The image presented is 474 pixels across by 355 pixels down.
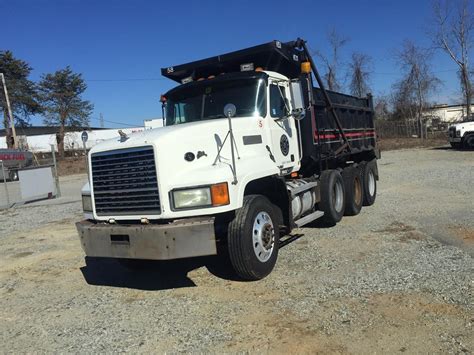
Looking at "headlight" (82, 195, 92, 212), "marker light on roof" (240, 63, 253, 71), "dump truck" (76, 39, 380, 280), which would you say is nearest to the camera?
"dump truck" (76, 39, 380, 280)

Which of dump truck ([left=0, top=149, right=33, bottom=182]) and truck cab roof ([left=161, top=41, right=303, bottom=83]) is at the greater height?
truck cab roof ([left=161, top=41, right=303, bottom=83])

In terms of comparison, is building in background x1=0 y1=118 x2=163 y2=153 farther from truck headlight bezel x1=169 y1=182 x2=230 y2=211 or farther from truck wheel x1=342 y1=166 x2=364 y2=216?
truck headlight bezel x1=169 y1=182 x2=230 y2=211

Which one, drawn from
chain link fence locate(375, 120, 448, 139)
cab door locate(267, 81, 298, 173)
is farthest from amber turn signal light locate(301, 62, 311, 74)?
chain link fence locate(375, 120, 448, 139)

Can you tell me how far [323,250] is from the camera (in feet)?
23.4

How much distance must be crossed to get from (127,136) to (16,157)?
2885cm

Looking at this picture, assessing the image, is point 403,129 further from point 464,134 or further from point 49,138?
point 49,138

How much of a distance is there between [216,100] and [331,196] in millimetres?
3031

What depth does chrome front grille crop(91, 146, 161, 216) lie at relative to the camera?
17.7ft

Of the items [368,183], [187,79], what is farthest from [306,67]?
[368,183]

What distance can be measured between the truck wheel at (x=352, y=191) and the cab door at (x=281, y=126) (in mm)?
2625

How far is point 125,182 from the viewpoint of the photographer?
559 cm

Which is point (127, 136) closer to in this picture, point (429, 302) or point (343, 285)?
point (343, 285)

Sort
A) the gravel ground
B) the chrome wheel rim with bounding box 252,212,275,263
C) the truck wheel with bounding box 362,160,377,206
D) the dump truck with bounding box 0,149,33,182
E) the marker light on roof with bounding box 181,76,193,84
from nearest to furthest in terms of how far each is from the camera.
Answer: the gravel ground, the chrome wheel rim with bounding box 252,212,275,263, the marker light on roof with bounding box 181,76,193,84, the truck wheel with bounding box 362,160,377,206, the dump truck with bounding box 0,149,33,182

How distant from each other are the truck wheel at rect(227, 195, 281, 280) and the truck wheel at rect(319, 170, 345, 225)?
2.52 meters
